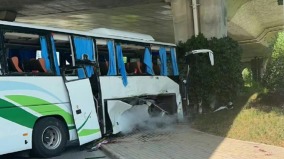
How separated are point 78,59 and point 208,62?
6704 millimetres

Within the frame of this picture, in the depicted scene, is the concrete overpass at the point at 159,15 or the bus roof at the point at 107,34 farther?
the concrete overpass at the point at 159,15

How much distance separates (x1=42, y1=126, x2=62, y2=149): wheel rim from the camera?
9.57 metres

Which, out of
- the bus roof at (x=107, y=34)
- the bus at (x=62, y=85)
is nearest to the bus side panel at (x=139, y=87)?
the bus at (x=62, y=85)

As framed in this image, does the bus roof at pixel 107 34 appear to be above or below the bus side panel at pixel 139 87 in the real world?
above

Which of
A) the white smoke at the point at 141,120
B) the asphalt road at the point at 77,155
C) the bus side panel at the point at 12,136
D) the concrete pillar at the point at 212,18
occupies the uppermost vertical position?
the concrete pillar at the point at 212,18

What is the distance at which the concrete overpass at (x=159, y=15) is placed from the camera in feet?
59.1

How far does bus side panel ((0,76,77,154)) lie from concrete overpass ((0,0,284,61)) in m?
9.31

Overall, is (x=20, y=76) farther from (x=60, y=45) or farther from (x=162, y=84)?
(x=162, y=84)

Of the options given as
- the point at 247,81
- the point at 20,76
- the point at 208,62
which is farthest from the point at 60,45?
the point at 247,81

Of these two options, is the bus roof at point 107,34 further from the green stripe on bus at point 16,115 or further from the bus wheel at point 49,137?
the bus wheel at point 49,137

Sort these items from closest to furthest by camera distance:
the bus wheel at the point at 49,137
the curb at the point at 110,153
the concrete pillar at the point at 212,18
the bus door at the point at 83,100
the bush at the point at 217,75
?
the curb at the point at 110,153 → the bus wheel at the point at 49,137 → the bus door at the point at 83,100 → the bush at the point at 217,75 → the concrete pillar at the point at 212,18

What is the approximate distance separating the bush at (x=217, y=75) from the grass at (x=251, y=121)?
2.37 feet

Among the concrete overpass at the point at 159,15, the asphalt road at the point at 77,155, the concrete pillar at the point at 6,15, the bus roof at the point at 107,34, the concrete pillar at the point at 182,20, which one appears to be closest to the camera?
the asphalt road at the point at 77,155

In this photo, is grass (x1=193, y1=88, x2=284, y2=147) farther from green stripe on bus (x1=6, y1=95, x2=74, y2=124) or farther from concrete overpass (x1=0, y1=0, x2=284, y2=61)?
green stripe on bus (x1=6, y1=95, x2=74, y2=124)
